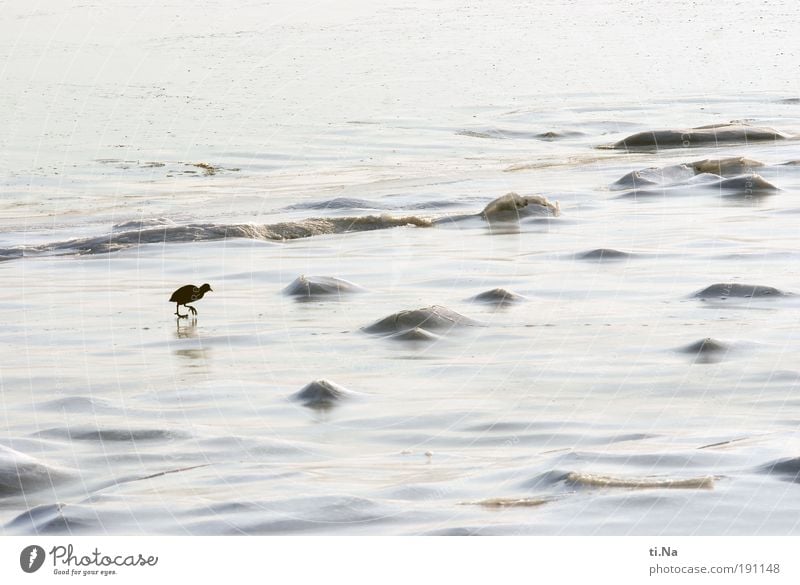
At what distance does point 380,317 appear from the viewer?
7527 mm

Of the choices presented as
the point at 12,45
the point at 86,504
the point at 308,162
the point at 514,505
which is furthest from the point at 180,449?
the point at 12,45

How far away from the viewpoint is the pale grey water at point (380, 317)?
4.80m

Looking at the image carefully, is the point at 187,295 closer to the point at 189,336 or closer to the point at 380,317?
the point at 189,336

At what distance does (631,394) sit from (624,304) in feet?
5.76

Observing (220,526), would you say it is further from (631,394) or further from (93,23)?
(93,23)

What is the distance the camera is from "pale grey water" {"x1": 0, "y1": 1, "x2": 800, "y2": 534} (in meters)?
4.80

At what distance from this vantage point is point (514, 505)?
462 cm
